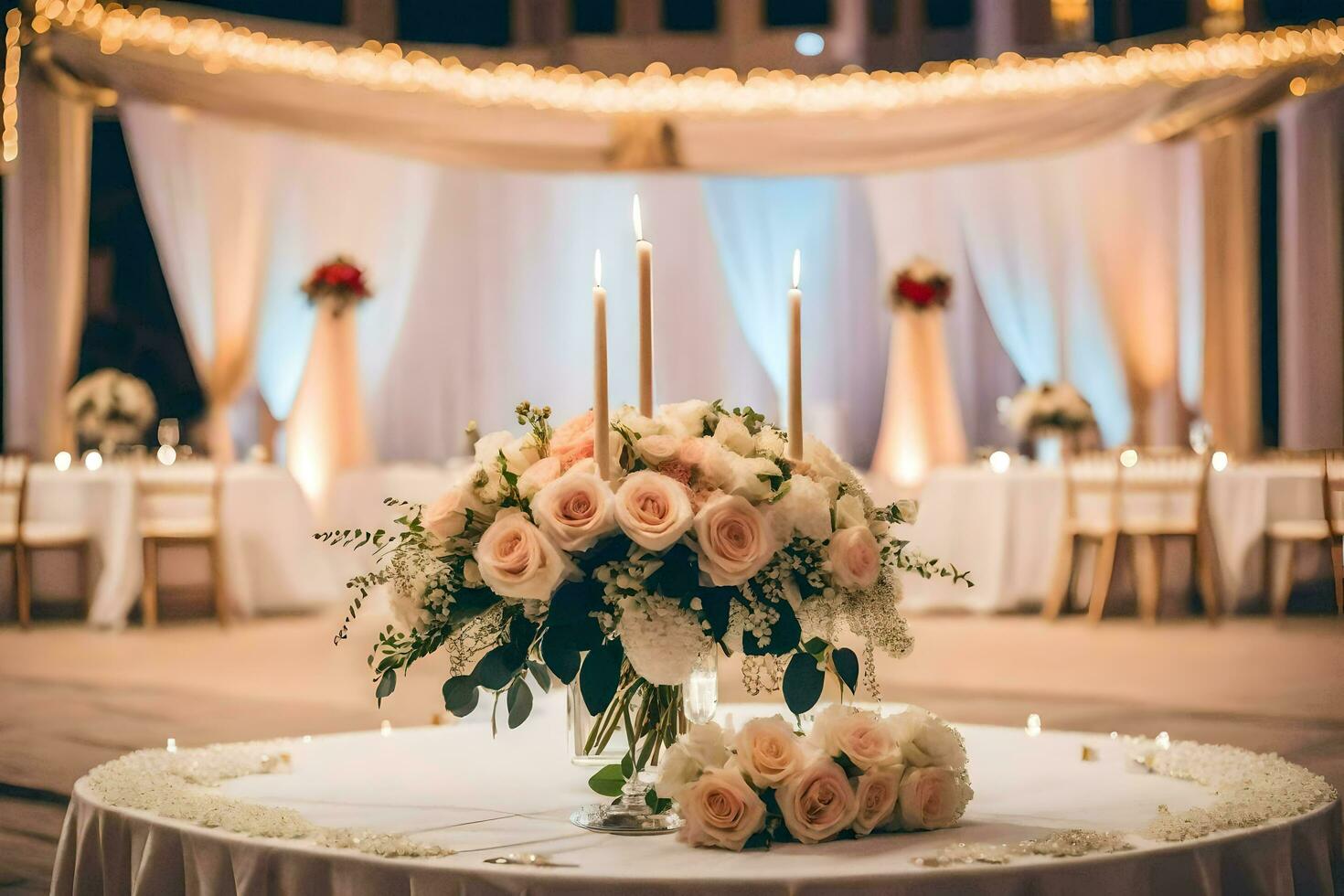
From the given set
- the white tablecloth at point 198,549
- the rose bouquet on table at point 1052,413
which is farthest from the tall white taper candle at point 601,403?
the rose bouquet on table at point 1052,413

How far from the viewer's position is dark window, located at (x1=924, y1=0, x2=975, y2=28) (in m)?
11.3

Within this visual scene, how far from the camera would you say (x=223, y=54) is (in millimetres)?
9273

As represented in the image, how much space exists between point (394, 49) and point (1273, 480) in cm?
605

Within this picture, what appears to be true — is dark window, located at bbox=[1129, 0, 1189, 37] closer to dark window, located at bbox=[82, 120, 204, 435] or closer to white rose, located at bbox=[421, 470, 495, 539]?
dark window, located at bbox=[82, 120, 204, 435]

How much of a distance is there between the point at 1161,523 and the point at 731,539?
693 cm

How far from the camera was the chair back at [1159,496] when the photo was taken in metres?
7.88

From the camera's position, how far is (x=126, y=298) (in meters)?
9.89

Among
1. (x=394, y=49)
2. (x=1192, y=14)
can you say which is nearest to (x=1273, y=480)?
(x=1192, y=14)

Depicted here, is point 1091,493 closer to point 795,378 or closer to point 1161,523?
point 1161,523

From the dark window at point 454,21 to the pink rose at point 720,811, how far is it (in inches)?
423

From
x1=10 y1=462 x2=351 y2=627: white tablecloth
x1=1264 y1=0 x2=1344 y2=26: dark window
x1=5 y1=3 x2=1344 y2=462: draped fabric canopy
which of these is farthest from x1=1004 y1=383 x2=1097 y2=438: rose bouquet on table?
x1=10 y1=462 x2=351 y2=627: white tablecloth

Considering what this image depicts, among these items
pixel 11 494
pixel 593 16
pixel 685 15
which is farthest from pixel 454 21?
pixel 11 494

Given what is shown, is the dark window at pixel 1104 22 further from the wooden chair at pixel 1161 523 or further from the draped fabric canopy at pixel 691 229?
the wooden chair at pixel 1161 523

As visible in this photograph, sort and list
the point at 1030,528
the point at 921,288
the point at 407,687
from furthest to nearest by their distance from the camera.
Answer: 1. the point at 921,288
2. the point at 1030,528
3. the point at 407,687
